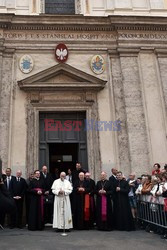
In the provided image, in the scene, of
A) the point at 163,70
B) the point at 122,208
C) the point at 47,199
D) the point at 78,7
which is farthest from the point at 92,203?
the point at 78,7

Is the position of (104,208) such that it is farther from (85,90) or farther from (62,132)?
(85,90)

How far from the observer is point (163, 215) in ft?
23.7

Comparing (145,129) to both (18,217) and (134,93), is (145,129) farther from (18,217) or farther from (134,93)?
(18,217)

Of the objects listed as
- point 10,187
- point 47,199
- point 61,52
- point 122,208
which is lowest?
point 122,208

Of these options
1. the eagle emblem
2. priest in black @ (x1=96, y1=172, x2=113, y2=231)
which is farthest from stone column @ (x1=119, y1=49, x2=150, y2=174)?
priest in black @ (x1=96, y1=172, x2=113, y2=231)

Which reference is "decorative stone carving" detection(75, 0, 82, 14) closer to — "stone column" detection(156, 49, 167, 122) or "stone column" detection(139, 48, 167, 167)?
"stone column" detection(139, 48, 167, 167)

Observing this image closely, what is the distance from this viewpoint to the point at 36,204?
894cm

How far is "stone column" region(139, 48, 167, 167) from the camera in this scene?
12.0 m

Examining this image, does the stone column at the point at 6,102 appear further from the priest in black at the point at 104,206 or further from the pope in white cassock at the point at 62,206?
the priest in black at the point at 104,206

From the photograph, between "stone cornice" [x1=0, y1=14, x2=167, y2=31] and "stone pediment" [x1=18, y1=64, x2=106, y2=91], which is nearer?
"stone pediment" [x1=18, y1=64, x2=106, y2=91]

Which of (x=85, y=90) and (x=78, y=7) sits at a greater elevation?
(x=78, y=7)

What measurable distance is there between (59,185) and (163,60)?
802 cm

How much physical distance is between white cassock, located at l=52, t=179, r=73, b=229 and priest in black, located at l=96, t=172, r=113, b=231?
2.99 feet

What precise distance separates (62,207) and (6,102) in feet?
18.6
